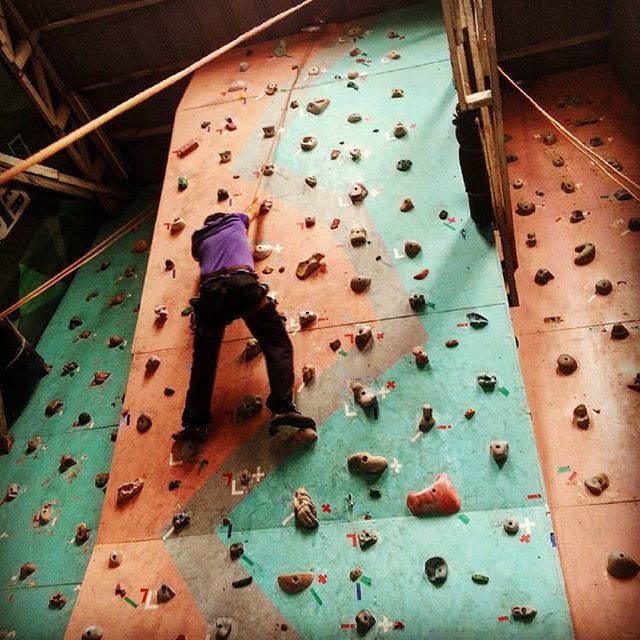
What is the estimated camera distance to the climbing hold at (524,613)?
8.00 ft

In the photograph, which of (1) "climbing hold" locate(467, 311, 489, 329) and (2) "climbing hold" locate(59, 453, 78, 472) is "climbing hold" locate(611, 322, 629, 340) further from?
(2) "climbing hold" locate(59, 453, 78, 472)

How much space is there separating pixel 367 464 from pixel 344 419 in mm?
328

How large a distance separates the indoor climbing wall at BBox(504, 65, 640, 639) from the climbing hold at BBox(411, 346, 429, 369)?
2.52 feet

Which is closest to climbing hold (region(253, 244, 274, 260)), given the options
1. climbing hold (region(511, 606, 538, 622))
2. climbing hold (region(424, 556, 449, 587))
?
climbing hold (region(424, 556, 449, 587))

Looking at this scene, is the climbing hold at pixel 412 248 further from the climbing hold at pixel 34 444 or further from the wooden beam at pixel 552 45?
the climbing hold at pixel 34 444

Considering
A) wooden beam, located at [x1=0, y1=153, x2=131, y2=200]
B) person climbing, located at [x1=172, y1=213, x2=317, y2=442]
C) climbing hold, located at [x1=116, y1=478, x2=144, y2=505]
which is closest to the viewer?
person climbing, located at [x1=172, y1=213, x2=317, y2=442]

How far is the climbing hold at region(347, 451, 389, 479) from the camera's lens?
2937 millimetres

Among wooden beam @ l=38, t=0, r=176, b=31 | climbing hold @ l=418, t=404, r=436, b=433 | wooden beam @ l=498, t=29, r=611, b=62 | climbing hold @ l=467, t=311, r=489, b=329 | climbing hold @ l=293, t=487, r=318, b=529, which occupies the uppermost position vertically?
wooden beam @ l=38, t=0, r=176, b=31

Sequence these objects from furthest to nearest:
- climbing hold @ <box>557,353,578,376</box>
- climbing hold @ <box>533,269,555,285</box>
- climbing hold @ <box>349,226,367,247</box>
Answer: climbing hold @ <box>533,269,555,285</box> < climbing hold @ <box>349,226,367,247</box> < climbing hold @ <box>557,353,578,376</box>

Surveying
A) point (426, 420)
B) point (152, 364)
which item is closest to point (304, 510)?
point (426, 420)

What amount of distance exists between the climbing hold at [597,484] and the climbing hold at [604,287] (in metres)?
1.25

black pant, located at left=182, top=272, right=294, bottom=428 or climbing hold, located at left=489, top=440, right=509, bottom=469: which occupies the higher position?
black pant, located at left=182, top=272, right=294, bottom=428

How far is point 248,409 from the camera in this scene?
3338mm

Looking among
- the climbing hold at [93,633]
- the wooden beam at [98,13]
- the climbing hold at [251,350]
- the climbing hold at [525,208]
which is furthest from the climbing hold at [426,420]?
the wooden beam at [98,13]
